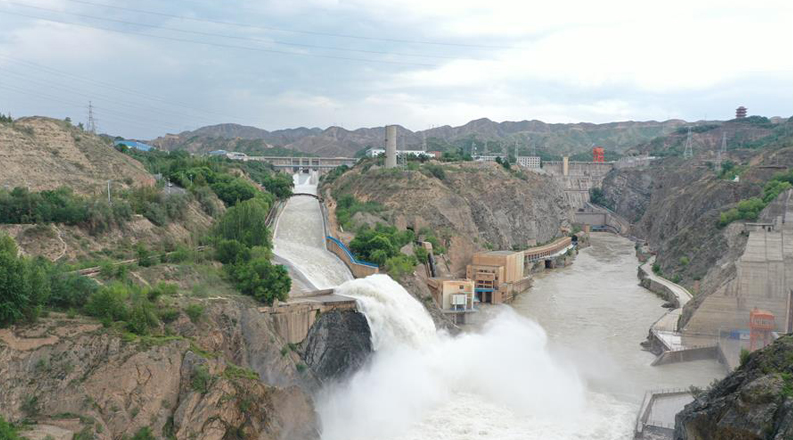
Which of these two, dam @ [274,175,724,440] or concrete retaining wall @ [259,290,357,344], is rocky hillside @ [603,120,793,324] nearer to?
dam @ [274,175,724,440]

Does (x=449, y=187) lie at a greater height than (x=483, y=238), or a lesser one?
greater

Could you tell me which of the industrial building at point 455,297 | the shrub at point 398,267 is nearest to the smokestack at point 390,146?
the industrial building at point 455,297

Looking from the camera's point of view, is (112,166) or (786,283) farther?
(112,166)

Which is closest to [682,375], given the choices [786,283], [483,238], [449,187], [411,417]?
[786,283]

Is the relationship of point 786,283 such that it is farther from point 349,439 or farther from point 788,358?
point 349,439

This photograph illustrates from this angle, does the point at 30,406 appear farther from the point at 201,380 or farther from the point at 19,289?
the point at 201,380

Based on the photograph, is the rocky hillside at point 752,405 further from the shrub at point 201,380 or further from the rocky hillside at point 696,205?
the rocky hillside at point 696,205
